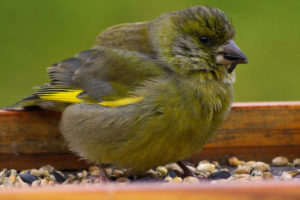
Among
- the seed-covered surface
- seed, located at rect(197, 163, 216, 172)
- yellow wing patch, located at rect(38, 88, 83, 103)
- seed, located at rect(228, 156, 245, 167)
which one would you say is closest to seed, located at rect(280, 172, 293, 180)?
the seed-covered surface

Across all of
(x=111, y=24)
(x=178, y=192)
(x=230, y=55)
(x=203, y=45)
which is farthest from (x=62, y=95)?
(x=111, y=24)

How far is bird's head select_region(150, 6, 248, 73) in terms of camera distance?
12.8ft

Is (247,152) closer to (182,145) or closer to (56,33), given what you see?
(182,145)

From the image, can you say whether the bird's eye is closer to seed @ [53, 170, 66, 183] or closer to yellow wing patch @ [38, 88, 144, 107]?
yellow wing patch @ [38, 88, 144, 107]

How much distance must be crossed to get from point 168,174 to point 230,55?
3.12ft

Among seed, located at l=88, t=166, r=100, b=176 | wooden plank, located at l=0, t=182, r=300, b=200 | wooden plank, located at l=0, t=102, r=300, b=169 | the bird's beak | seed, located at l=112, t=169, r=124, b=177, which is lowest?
seed, located at l=112, t=169, r=124, b=177

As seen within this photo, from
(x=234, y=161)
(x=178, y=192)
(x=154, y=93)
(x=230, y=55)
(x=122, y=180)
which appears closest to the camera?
(x=178, y=192)

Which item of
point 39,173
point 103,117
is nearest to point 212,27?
point 103,117

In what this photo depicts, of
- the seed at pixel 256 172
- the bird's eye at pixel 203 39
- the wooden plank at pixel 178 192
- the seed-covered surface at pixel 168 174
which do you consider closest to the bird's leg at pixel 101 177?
the seed-covered surface at pixel 168 174

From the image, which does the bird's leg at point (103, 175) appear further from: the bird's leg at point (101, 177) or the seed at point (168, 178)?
the seed at point (168, 178)

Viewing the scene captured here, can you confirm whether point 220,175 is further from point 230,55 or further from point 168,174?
point 230,55

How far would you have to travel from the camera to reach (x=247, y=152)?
14.1 ft

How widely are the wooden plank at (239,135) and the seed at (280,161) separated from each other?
41 millimetres

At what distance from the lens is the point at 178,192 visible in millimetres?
2232
